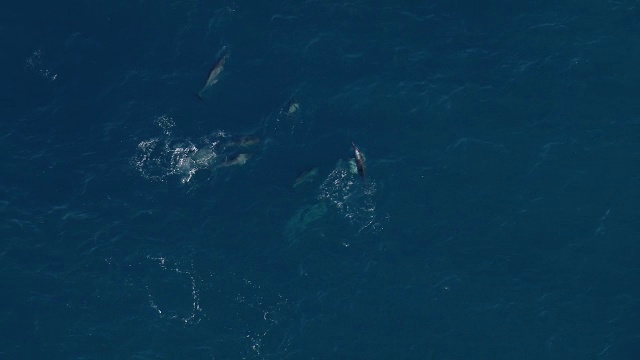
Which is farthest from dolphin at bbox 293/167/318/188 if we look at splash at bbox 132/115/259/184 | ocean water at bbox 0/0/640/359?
splash at bbox 132/115/259/184

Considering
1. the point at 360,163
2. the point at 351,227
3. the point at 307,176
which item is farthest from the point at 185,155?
the point at 351,227

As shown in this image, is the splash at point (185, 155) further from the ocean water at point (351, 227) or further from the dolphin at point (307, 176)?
the dolphin at point (307, 176)

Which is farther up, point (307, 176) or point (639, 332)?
point (307, 176)

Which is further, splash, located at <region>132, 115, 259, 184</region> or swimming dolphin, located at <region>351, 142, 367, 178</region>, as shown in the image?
splash, located at <region>132, 115, 259, 184</region>

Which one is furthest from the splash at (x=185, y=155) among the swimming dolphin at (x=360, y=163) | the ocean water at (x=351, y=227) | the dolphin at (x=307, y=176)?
the swimming dolphin at (x=360, y=163)

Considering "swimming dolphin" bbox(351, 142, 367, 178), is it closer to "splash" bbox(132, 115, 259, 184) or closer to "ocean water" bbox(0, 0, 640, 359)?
"ocean water" bbox(0, 0, 640, 359)

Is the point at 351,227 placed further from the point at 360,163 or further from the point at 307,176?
the point at 307,176

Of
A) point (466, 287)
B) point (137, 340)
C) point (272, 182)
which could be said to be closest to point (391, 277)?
point (466, 287)

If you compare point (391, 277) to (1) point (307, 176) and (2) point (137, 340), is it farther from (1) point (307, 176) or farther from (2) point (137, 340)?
(2) point (137, 340)
